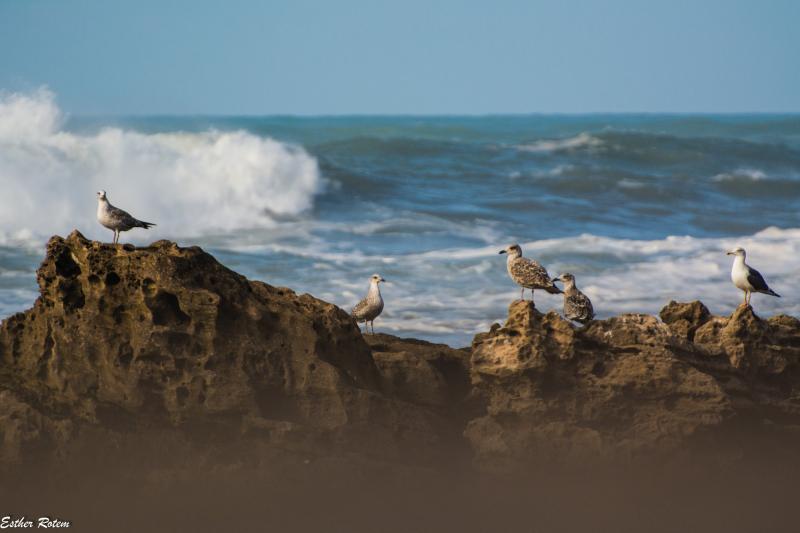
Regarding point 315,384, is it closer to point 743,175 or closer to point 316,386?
point 316,386

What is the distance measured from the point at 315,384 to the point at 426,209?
17.0m

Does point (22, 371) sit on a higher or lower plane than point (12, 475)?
higher

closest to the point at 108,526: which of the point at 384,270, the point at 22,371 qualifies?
the point at 22,371

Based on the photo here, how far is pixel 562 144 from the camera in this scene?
38.6 metres

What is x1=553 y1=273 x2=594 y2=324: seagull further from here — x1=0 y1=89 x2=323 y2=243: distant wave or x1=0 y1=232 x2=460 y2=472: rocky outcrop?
x1=0 y1=89 x2=323 y2=243: distant wave

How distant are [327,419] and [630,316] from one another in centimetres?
194

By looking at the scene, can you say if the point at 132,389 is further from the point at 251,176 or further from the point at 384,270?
the point at 251,176

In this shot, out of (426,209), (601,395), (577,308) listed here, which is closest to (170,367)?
(601,395)

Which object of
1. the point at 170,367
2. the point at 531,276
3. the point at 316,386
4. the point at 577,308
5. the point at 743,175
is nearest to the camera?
the point at 170,367

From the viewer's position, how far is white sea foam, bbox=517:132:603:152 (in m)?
37.7

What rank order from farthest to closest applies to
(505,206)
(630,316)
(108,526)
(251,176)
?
(251,176) → (505,206) → (630,316) → (108,526)

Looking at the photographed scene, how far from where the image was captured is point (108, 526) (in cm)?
639

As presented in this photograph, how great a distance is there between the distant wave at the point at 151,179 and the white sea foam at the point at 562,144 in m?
10.3

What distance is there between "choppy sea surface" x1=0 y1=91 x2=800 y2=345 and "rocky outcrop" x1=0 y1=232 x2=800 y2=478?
13.4 ft
